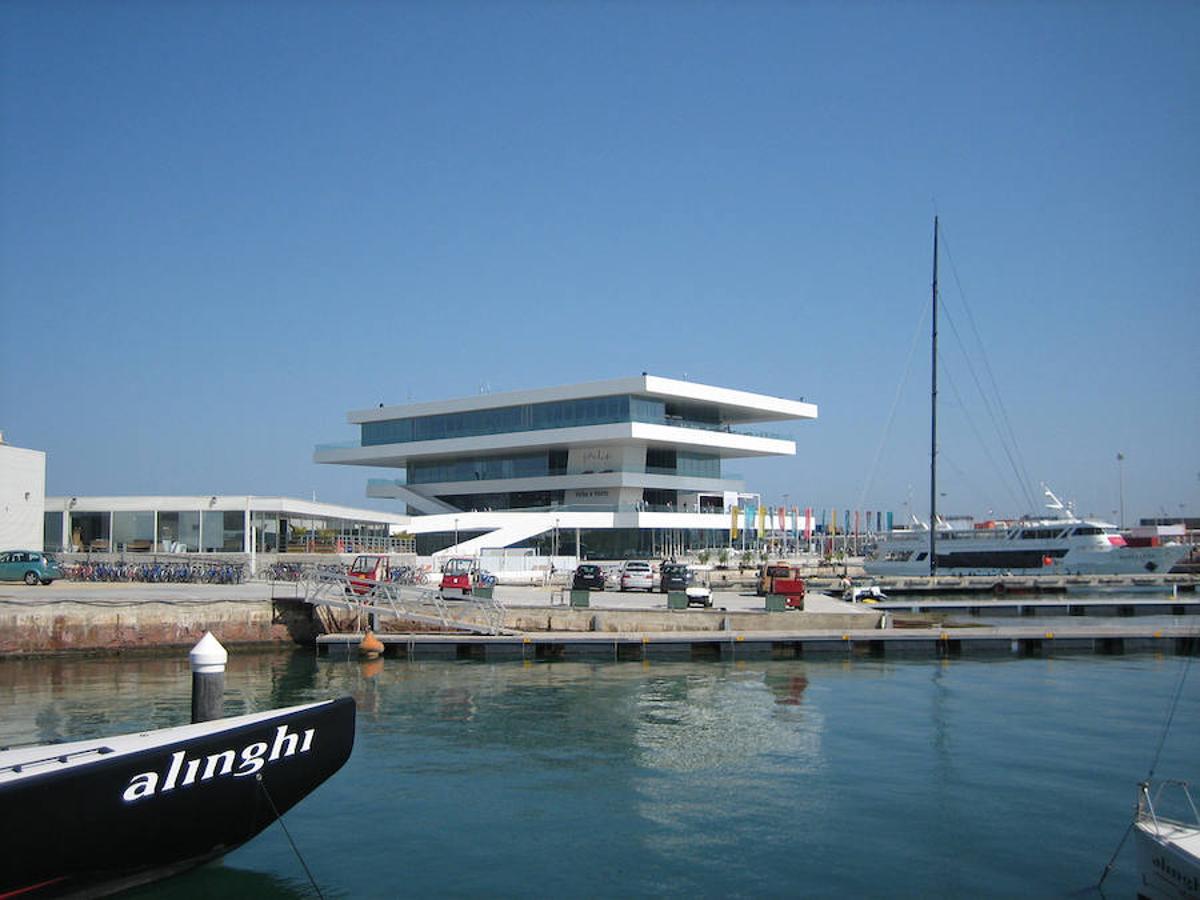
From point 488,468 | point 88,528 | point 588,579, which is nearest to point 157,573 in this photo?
point 88,528

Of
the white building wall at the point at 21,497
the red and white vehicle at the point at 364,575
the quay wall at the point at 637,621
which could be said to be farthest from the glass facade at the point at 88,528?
the quay wall at the point at 637,621

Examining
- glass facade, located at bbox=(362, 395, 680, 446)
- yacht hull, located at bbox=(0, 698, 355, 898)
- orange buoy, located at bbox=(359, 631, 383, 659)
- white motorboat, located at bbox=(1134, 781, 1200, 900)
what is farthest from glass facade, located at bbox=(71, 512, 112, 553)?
white motorboat, located at bbox=(1134, 781, 1200, 900)

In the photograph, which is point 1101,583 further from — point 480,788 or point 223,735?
point 223,735

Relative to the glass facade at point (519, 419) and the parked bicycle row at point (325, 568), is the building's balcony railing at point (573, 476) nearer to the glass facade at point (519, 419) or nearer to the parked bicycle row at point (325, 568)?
the glass facade at point (519, 419)

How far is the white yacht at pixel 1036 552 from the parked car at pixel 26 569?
54.3 m

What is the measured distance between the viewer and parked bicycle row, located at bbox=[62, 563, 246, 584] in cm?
4431

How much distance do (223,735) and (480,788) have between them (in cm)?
630

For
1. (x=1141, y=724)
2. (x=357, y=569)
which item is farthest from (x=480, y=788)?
(x=357, y=569)

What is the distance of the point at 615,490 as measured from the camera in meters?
77.0

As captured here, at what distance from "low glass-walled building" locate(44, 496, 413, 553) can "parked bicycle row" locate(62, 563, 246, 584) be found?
1011cm

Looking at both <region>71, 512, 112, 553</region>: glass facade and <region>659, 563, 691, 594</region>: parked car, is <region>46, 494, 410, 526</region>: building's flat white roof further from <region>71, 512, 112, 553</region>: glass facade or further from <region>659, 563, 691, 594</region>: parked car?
<region>659, 563, 691, 594</region>: parked car

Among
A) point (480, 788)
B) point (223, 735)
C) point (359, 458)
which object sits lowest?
point (480, 788)

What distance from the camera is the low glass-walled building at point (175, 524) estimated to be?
56875 millimetres

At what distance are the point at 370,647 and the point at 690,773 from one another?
54.4 ft
